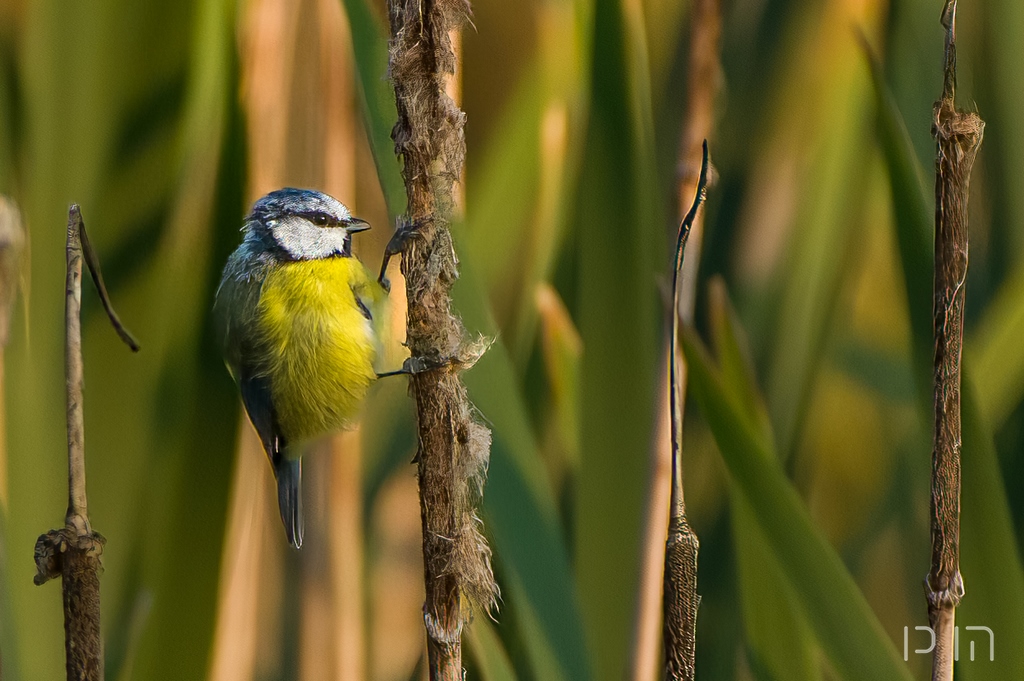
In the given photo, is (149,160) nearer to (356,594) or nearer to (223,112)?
(223,112)

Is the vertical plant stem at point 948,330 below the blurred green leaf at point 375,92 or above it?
below

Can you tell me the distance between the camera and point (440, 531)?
438 millimetres

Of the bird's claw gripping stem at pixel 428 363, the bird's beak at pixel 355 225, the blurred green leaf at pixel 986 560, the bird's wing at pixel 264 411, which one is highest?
the bird's beak at pixel 355 225

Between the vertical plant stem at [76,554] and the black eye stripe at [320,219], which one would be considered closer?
the vertical plant stem at [76,554]

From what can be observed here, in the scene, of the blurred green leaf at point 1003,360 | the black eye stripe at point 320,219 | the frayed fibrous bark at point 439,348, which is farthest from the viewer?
the blurred green leaf at point 1003,360

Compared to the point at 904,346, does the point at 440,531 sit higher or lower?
lower

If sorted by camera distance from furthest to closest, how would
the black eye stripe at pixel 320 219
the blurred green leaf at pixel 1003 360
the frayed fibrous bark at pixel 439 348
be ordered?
the blurred green leaf at pixel 1003 360, the black eye stripe at pixel 320 219, the frayed fibrous bark at pixel 439 348

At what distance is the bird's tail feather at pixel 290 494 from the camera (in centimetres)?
57

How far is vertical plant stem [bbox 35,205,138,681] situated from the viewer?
0.44 meters

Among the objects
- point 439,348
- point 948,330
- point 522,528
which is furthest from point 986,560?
point 439,348

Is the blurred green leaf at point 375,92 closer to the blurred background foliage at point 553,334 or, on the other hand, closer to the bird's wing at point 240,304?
the blurred background foliage at point 553,334

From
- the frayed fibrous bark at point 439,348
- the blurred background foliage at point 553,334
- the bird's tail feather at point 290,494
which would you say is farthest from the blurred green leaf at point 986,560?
the bird's tail feather at point 290,494

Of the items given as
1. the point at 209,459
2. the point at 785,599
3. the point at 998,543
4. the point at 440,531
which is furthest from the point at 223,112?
the point at 998,543

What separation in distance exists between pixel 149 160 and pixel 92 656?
414mm
